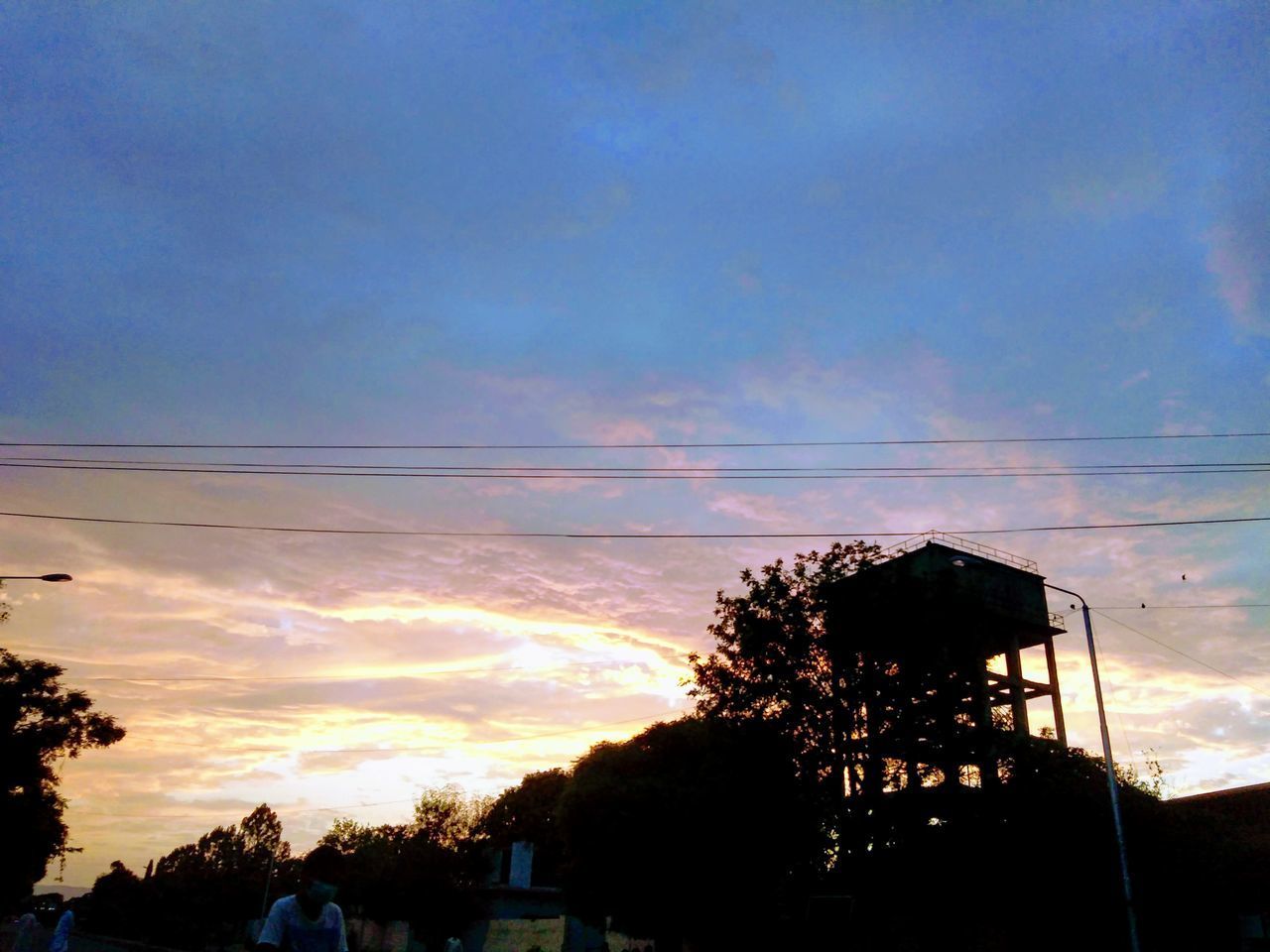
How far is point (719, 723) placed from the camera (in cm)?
3612

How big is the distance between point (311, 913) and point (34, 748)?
37.7 metres

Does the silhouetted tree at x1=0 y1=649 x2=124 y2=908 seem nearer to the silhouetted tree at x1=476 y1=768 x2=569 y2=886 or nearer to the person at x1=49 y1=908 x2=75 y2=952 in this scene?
the person at x1=49 y1=908 x2=75 y2=952

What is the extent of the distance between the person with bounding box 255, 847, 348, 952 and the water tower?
94.7 feet

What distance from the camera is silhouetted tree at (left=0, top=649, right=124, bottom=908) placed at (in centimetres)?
3488

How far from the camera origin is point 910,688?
107 feet

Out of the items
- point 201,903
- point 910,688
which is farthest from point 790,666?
point 201,903

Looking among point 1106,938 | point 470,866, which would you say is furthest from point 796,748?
point 470,866

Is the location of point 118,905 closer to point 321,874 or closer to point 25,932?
point 25,932

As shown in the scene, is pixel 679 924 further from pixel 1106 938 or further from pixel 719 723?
pixel 1106 938

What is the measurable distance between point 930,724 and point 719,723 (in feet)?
27.9

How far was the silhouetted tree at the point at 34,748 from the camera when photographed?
34875mm

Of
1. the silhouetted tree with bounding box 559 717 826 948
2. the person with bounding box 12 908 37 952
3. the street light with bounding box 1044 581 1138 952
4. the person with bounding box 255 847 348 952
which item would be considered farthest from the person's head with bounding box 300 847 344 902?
the silhouetted tree with bounding box 559 717 826 948

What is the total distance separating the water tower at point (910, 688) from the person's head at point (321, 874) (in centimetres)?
2897

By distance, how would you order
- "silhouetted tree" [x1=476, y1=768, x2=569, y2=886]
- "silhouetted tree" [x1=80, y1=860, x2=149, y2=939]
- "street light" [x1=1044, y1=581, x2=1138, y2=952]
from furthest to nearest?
"silhouetted tree" [x1=80, y1=860, x2=149, y2=939] < "silhouetted tree" [x1=476, y1=768, x2=569, y2=886] < "street light" [x1=1044, y1=581, x2=1138, y2=952]
